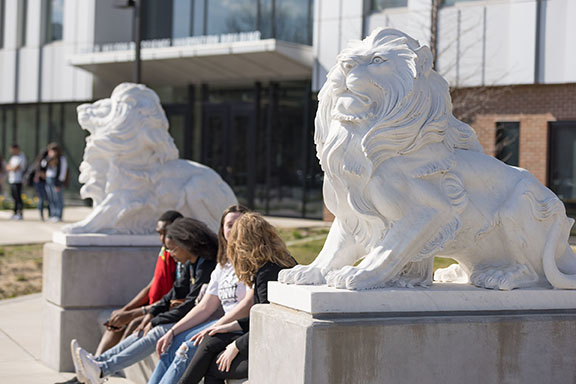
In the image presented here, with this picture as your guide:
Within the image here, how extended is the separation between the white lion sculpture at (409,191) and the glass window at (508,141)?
44.7 ft

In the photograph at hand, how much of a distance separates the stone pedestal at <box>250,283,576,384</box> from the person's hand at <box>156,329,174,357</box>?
1.52 meters

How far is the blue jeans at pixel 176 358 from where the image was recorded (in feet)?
18.1

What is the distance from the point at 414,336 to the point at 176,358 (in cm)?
203

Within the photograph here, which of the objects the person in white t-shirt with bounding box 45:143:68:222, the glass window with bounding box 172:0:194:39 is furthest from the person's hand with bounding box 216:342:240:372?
the glass window with bounding box 172:0:194:39

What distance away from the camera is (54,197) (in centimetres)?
2062

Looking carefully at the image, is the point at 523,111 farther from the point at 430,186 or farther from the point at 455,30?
the point at 430,186

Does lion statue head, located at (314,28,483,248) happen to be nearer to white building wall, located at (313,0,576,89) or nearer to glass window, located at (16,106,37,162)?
white building wall, located at (313,0,576,89)

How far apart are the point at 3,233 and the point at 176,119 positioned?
7.92 meters

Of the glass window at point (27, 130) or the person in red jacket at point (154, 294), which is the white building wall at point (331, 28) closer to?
the glass window at point (27, 130)

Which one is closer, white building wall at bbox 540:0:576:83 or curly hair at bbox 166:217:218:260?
curly hair at bbox 166:217:218:260

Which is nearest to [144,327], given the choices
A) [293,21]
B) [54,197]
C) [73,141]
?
[54,197]

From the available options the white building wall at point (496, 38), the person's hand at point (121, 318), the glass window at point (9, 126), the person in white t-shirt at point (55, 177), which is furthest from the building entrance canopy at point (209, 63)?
the person's hand at point (121, 318)

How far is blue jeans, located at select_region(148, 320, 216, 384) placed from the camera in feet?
18.1

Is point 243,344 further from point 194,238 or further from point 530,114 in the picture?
point 530,114
